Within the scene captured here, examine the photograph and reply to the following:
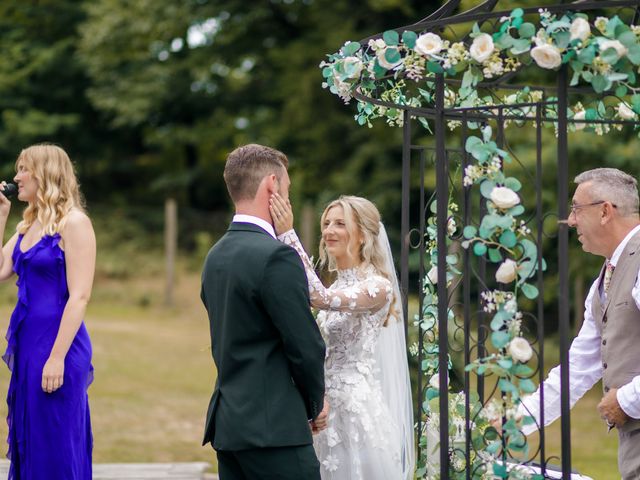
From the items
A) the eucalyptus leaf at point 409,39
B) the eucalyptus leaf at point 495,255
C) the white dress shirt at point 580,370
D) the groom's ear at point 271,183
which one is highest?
the eucalyptus leaf at point 409,39

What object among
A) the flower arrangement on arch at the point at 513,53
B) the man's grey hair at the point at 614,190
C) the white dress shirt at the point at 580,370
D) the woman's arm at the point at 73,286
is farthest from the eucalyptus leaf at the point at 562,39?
the woman's arm at the point at 73,286

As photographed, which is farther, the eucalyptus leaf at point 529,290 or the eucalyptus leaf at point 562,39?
the eucalyptus leaf at point 529,290

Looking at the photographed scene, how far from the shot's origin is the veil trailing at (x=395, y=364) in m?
4.07

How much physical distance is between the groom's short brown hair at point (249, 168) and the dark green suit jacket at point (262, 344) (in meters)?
0.16

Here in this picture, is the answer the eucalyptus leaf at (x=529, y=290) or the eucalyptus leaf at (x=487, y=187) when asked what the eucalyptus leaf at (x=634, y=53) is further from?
the eucalyptus leaf at (x=529, y=290)

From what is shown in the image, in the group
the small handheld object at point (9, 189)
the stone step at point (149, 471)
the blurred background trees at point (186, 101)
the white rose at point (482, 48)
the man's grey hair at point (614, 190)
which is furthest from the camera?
the blurred background trees at point (186, 101)

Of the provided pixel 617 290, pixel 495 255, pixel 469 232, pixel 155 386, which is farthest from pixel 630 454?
pixel 155 386

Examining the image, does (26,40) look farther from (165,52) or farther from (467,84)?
(467,84)

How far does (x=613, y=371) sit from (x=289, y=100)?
1609cm

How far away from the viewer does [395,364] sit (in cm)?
409

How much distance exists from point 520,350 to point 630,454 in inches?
27.1

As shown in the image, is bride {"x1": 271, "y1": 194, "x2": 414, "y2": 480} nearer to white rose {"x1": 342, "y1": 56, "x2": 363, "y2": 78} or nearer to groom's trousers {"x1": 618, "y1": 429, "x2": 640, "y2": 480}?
white rose {"x1": 342, "y1": 56, "x2": 363, "y2": 78}

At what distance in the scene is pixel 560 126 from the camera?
296cm

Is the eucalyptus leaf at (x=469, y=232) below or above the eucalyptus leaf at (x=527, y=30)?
below
